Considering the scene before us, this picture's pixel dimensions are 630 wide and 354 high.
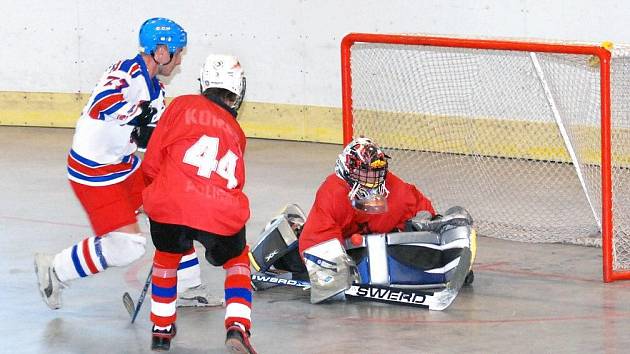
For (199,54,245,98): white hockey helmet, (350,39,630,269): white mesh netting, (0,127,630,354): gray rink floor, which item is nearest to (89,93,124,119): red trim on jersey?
(199,54,245,98): white hockey helmet

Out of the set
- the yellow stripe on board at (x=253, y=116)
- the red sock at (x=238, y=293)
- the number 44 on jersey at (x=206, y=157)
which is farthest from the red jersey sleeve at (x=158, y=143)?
the yellow stripe on board at (x=253, y=116)

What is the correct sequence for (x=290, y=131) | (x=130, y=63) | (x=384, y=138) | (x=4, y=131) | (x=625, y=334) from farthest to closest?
(x=4, y=131) → (x=290, y=131) → (x=384, y=138) → (x=130, y=63) → (x=625, y=334)

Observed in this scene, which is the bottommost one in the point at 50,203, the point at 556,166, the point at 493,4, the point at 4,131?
the point at 4,131

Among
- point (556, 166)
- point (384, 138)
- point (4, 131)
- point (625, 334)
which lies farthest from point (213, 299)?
point (4, 131)

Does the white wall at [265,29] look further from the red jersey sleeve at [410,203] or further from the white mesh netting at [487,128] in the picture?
the red jersey sleeve at [410,203]

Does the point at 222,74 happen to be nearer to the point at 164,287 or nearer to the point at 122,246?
the point at 164,287

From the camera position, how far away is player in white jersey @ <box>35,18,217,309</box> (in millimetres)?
5699

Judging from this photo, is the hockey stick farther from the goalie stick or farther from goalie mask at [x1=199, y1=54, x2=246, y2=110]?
goalie mask at [x1=199, y1=54, x2=246, y2=110]

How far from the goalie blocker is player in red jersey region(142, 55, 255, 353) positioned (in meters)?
0.74

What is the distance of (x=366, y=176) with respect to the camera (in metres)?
5.85

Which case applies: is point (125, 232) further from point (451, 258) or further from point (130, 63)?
point (451, 258)

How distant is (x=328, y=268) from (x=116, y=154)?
1.04m

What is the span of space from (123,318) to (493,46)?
7.48 feet

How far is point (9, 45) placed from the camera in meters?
11.8
